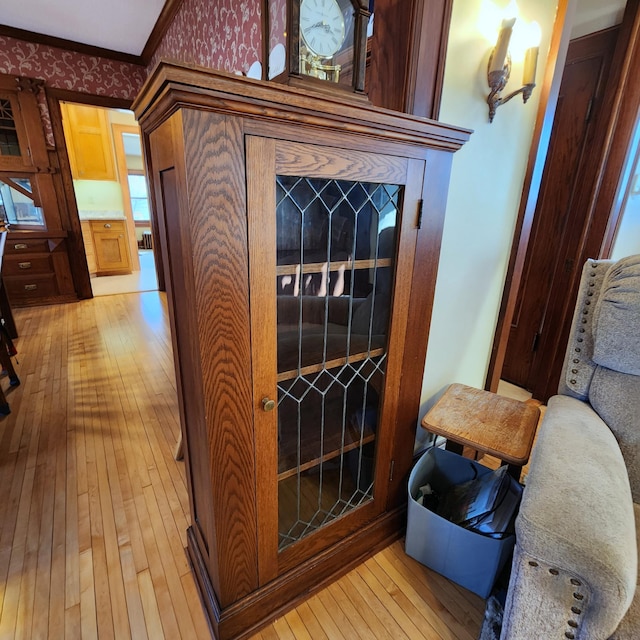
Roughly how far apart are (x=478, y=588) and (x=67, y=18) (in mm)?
5186

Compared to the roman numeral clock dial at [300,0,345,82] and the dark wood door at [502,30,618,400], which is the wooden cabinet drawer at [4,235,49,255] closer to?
the roman numeral clock dial at [300,0,345,82]

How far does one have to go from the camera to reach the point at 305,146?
80 centimetres

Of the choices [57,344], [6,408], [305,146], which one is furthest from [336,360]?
[57,344]

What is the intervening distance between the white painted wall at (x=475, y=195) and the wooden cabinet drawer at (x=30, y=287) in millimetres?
4572

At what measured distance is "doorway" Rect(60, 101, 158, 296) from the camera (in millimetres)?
5305

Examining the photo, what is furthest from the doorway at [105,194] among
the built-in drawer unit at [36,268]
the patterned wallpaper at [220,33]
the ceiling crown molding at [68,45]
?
the patterned wallpaper at [220,33]

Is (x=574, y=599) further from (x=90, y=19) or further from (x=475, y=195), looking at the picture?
(x=90, y=19)

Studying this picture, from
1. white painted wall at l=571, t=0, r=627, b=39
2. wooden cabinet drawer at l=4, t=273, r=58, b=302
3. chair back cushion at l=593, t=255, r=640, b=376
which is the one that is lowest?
wooden cabinet drawer at l=4, t=273, r=58, b=302

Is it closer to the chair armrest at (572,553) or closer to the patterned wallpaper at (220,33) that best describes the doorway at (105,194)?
the patterned wallpaper at (220,33)

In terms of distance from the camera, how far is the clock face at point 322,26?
85 centimetres

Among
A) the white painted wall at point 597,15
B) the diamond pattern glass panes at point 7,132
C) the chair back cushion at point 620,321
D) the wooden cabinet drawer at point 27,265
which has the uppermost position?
the white painted wall at point 597,15

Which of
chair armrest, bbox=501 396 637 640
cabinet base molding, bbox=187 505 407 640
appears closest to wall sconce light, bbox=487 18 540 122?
chair armrest, bbox=501 396 637 640

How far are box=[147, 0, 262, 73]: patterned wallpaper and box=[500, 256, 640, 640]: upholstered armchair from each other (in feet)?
6.94

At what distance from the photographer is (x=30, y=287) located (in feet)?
13.4
